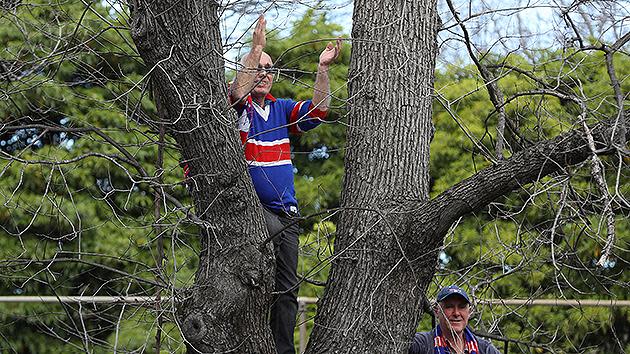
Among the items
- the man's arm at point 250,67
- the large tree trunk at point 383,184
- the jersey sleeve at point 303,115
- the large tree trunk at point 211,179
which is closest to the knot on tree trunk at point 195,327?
the large tree trunk at point 211,179

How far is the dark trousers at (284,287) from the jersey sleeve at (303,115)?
385mm

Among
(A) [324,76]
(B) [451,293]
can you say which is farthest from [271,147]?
(B) [451,293]

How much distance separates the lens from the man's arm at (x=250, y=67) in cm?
341

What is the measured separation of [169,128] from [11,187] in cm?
364

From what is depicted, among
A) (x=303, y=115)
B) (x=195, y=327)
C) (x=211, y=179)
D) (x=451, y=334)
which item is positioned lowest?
(x=451, y=334)

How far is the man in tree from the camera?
360 cm

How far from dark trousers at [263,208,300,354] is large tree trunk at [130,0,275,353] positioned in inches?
9.1

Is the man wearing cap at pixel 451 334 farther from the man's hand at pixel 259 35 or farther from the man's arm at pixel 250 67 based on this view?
the man's hand at pixel 259 35

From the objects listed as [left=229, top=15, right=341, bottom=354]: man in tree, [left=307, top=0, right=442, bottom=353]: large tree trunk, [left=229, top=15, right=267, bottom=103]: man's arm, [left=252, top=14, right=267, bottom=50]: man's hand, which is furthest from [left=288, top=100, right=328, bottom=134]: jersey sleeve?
[left=252, top=14, right=267, bottom=50]: man's hand

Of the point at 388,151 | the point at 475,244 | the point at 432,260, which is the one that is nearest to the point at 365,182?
the point at 388,151

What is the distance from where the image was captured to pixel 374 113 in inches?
147

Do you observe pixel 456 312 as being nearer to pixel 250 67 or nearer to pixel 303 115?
pixel 303 115

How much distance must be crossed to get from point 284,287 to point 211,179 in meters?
0.57

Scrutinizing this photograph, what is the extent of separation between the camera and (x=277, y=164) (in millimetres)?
3715
